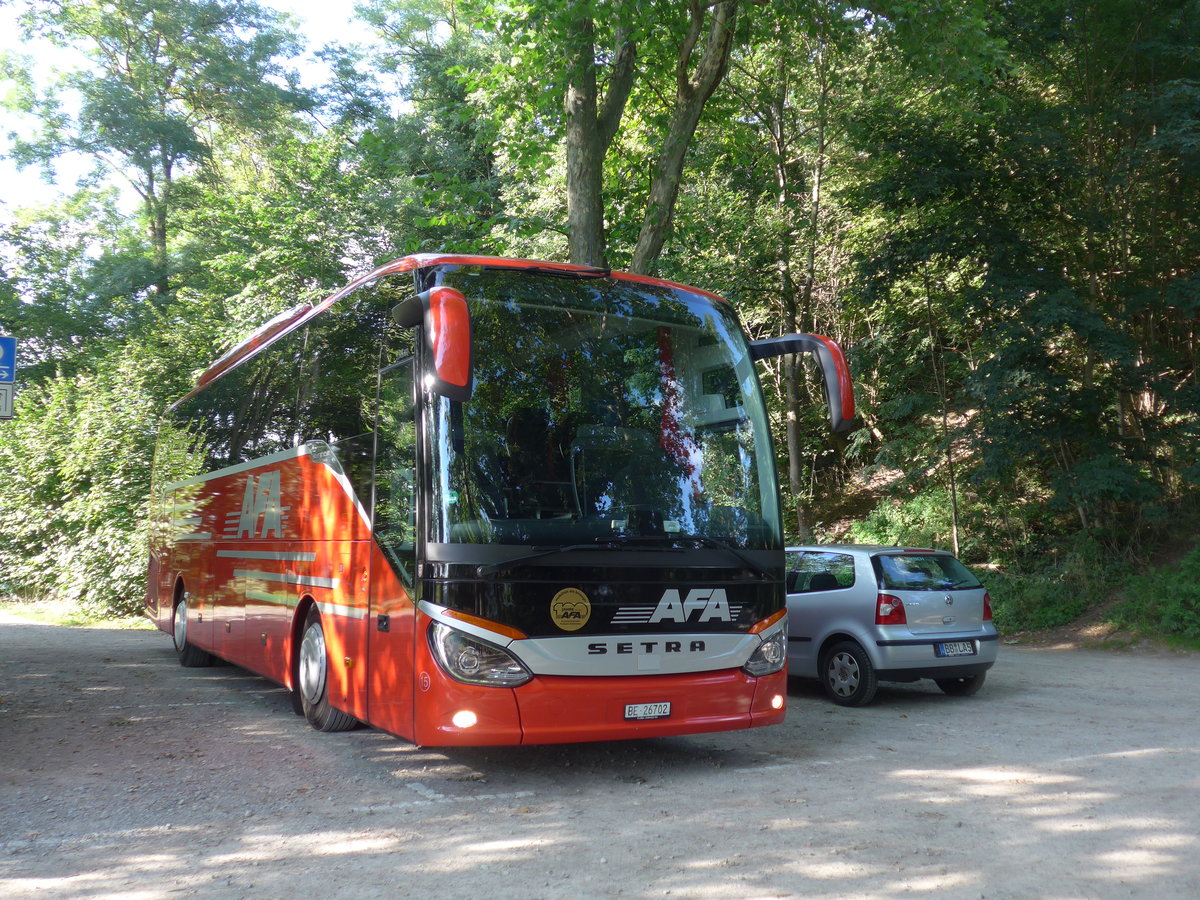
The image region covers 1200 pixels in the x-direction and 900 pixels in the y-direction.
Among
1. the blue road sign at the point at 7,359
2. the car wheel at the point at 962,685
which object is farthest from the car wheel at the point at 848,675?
the blue road sign at the point at 7,359

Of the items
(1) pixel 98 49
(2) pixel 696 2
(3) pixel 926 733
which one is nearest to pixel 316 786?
(3) pixel 926 733

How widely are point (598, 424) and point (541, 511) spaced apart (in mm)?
760

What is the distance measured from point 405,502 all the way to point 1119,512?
647 inches

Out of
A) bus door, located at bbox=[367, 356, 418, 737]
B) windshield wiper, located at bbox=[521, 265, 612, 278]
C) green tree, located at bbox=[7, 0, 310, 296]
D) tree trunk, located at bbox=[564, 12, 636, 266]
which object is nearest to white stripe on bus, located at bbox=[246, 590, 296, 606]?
bus door, located at bbox=[367, 356, 418, 737]

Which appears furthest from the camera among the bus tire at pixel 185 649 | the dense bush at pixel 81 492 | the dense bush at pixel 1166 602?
the dense bush at pixel 81 492

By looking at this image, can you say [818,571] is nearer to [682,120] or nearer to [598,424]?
[598,424]

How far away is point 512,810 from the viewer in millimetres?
6191

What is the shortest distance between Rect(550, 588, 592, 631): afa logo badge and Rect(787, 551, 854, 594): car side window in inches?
178

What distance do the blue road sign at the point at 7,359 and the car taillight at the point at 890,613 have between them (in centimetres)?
854

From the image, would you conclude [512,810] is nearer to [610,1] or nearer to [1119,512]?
[610,1]

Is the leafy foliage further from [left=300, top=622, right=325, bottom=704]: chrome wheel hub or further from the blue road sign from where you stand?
[left=300, top=622, right=325, bottom=704]: chrome wheel hub

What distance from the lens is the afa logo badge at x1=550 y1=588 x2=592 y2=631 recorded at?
653 cm

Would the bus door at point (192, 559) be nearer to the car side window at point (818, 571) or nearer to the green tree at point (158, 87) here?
the car side window at point (818, 571)

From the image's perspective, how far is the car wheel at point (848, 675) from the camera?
10.0 metres
